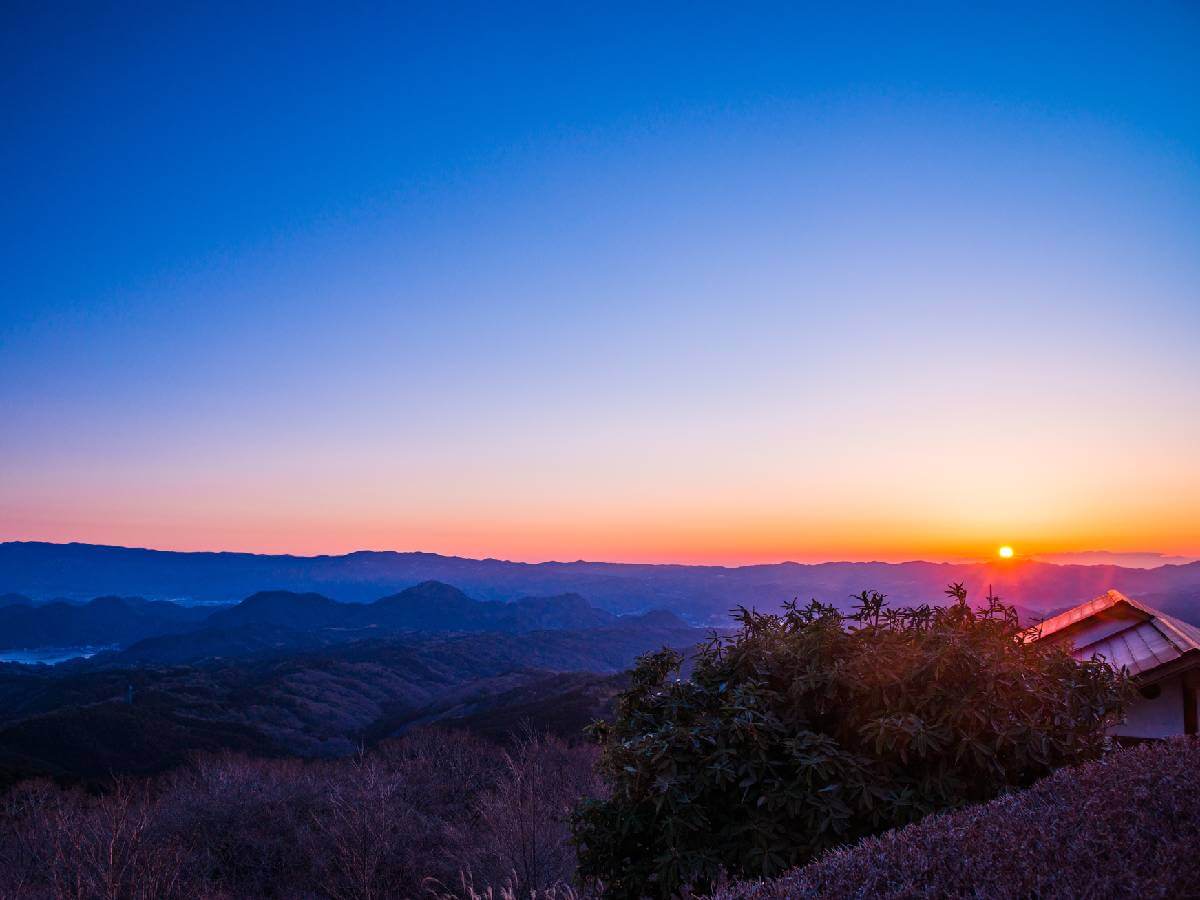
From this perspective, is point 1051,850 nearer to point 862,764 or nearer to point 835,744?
point 862,764

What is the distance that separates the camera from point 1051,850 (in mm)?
3406

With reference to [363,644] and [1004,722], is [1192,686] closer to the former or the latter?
[1004,722]

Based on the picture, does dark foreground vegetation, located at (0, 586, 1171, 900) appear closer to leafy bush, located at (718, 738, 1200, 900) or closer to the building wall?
leafy bush, located at (718, 738, 1200, 900)

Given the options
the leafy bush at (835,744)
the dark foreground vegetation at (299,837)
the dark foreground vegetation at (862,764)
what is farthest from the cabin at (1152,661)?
the dark foreground vegetation at (299,837)

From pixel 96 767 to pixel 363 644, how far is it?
280 feet

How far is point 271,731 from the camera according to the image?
73.8 meters

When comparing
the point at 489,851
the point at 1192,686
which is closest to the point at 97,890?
the point at 489,851

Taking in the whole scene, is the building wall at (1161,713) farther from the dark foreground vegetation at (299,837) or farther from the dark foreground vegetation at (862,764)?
the dark foreground vegetation at (299,837)

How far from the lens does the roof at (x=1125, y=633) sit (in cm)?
925

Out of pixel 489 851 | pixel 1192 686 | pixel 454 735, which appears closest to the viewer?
pixel 1192 686

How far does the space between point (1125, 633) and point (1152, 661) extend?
229 centimetres

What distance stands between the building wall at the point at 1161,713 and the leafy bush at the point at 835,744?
3.69m

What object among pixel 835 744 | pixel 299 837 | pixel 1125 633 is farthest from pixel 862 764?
pixel 299 837

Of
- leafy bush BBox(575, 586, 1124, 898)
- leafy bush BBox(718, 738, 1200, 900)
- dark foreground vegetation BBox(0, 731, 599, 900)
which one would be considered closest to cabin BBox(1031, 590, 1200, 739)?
leafy bush BBox(575, 586, 1124, 898)
